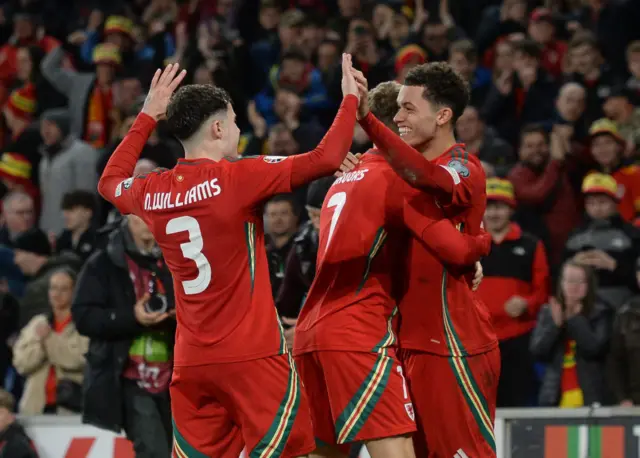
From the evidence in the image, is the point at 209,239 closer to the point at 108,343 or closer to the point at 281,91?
the point at 108,343

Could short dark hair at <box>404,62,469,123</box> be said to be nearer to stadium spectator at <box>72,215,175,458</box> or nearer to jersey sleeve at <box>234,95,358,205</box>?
jersey sleeve at <box>234,95,358,205</box>

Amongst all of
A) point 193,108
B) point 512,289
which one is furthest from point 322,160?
point 512,289

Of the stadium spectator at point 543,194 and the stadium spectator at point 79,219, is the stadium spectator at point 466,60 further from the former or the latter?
the stadium spectator at point 79,219

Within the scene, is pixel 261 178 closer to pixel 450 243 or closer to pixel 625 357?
pixel 450 243

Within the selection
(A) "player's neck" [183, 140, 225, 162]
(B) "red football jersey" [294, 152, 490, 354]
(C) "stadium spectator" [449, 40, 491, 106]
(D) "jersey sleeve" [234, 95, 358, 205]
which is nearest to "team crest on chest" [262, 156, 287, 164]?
(D) "jersey sleeve" [234, 95, 358, 205]

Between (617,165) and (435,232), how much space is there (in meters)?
5.02

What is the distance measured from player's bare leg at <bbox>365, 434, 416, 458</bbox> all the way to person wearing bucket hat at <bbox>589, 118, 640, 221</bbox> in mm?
5057

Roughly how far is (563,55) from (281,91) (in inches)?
106

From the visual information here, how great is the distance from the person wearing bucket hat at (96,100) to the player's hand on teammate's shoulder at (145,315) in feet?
19.1

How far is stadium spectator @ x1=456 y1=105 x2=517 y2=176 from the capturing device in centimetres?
1105

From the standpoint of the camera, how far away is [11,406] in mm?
8633

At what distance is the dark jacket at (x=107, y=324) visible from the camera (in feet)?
25.5

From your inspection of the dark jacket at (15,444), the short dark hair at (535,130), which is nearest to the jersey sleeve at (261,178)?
the dark jacket at (15,444)

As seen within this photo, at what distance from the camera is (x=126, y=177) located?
20.5 feet
